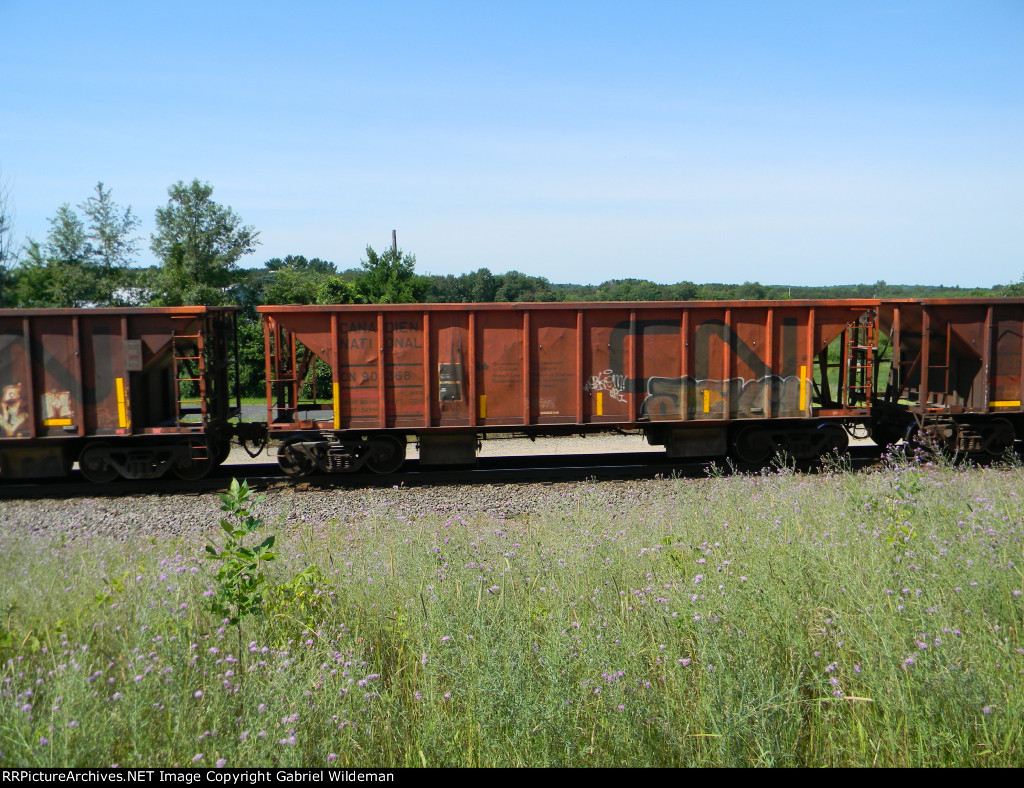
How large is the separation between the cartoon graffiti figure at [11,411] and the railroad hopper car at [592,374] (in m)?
4.05

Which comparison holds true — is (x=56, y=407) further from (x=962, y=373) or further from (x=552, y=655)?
(x=962, y=373)

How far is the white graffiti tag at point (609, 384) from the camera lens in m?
12.5

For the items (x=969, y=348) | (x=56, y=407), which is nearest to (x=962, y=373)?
(x=969, y=348)

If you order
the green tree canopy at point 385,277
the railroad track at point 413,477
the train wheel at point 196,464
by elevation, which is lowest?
the railroad track at point 413,477

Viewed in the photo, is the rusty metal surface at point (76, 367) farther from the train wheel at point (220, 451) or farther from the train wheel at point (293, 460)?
the train wheel at point (293, 460)

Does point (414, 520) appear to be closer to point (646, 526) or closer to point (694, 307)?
point (646, 526)

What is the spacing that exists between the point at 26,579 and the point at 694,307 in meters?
10.4

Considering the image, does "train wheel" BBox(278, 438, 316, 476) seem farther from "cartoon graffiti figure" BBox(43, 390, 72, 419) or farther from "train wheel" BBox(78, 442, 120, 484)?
"cartoon graffiti figure" BBox(43, 390, 72, 419)

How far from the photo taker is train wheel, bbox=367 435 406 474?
1242 centimetres

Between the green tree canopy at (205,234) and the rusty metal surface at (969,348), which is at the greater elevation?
the green tree canopy at (205,234)

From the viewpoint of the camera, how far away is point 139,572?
18.2 ft

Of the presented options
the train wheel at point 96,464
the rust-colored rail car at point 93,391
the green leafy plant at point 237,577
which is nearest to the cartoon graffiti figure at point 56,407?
the rust-colored rail car at point 93,391

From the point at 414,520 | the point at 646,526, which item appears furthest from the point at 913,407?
the point at 414,520

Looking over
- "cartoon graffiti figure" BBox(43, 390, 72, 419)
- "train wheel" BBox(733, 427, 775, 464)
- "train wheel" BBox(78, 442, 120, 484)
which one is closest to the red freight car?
"train wheel" BBox(733, 427, 775, 464)
